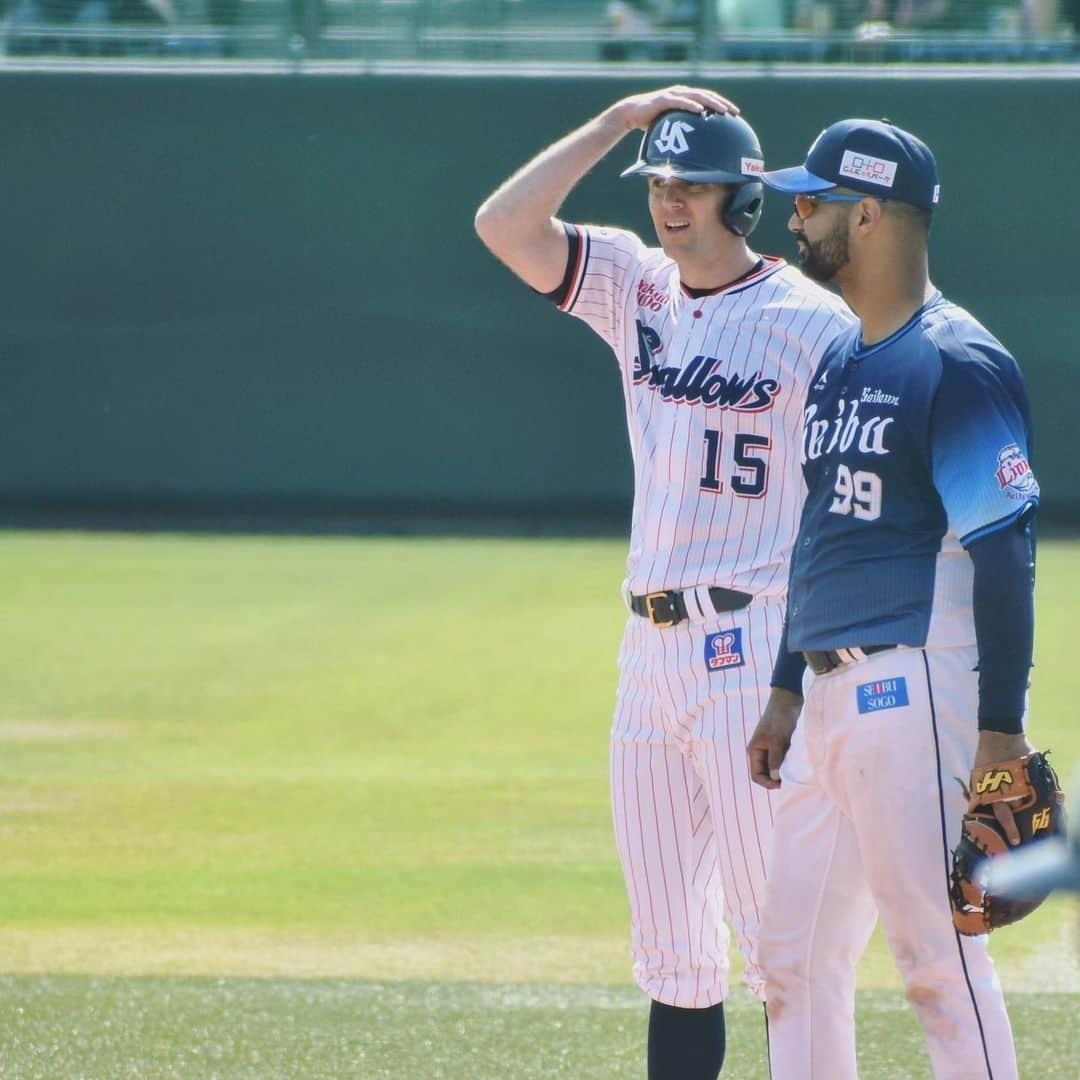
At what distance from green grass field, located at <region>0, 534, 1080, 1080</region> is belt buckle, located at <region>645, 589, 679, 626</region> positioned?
1.15 metres

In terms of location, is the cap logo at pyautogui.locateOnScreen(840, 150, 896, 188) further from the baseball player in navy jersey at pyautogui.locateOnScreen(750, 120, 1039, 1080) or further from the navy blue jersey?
the navy blue jersey

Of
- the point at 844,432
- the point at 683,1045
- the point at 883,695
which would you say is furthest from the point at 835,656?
the point at 683,1045

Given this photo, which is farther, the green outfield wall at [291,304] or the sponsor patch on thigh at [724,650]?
the green outfield wall at [291,304]

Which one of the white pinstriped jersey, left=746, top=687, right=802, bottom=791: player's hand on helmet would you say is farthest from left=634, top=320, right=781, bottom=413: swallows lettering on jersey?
left=746, top=687, right=802, bottom=791: player's hand on helmet

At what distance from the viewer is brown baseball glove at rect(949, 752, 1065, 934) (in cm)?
284

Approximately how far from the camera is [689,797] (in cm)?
374

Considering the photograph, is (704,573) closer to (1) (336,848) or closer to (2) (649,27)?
(1) (336,848)

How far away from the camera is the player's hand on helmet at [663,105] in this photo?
12.7 ft

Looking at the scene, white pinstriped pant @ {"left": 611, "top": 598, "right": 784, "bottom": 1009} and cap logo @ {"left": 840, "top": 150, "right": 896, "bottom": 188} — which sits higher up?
cap logo @ {"left": 840, "top": 150, "right": 896, "bottom": 188}

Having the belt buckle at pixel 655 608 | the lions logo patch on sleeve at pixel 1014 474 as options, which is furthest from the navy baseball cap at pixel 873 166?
the belt buckle at pixel 655 608

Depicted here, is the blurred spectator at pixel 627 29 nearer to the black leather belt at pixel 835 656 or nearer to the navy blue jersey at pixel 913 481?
the navy blue jersey at pixel 913 481

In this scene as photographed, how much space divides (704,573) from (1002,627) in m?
0.90

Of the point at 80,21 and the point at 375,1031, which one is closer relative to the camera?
the point at 375,1031

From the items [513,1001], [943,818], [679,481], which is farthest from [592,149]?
[513,1001]
